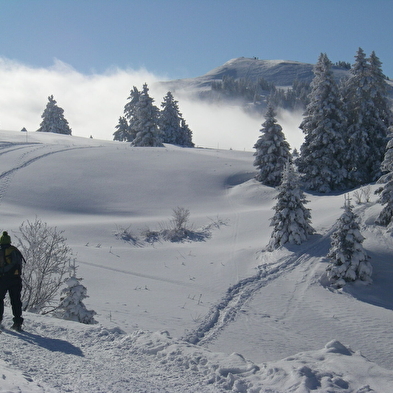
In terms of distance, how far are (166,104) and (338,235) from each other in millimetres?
42656

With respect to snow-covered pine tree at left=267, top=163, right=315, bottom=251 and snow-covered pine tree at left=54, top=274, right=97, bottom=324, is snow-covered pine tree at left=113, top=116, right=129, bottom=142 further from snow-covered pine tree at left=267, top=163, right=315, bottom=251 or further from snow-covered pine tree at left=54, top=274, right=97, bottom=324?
snow-covered pine tree at left=54, top=274, right=97, bottom=324

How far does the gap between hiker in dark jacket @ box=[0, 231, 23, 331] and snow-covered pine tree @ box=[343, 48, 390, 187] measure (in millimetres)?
30313

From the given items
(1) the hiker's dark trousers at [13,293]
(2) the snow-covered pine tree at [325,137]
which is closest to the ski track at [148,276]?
(1) the hiker's dark trousers at [13,293]

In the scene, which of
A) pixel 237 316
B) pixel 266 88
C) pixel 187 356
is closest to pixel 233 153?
pixel 237 316

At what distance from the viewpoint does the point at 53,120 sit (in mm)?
62031

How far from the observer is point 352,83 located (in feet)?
114

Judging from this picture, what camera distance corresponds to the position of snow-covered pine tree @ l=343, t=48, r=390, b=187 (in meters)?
33.2

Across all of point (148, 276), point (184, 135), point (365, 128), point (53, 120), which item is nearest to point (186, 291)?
point (148, 276)

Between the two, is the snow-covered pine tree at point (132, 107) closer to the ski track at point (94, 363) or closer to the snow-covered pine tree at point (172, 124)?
the snow-covered pine tree at point (172, 124)

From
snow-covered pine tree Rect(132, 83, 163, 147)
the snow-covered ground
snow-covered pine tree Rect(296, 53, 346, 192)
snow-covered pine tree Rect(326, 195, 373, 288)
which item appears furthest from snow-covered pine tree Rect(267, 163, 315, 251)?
snow-covered pine tree Rect(132, 83, 163, 147)

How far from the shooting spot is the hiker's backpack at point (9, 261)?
25.2ft

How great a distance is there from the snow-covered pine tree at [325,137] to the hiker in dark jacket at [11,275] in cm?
2870

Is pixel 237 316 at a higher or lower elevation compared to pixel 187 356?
lower

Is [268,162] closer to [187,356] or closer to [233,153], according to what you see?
[233,153]
